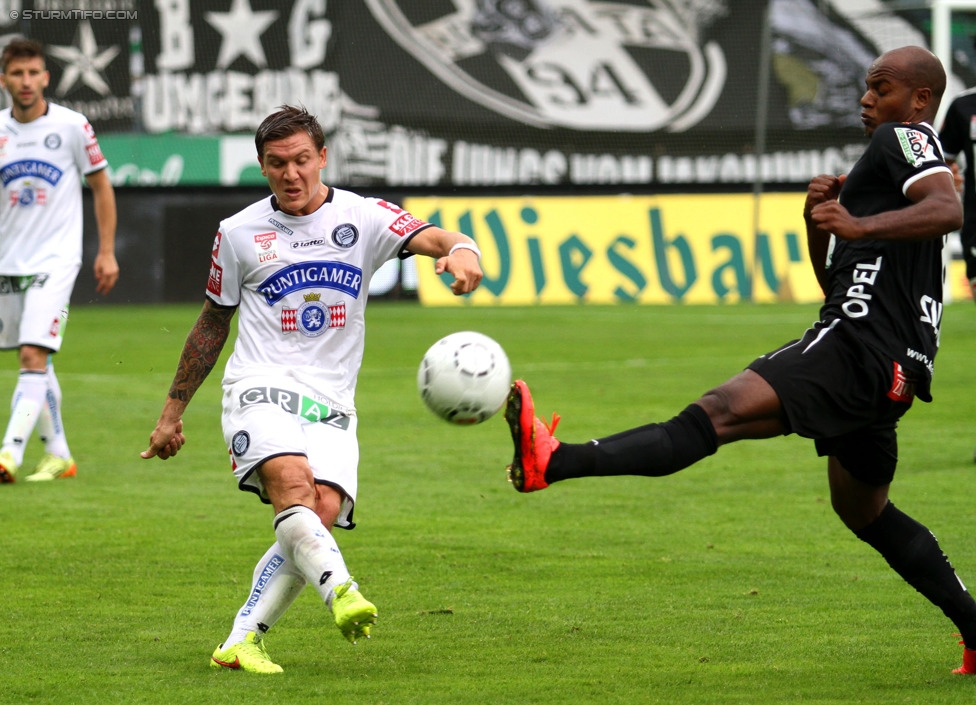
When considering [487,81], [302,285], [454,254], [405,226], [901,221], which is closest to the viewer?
[901,221]

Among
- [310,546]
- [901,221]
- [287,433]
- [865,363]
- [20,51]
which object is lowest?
[310,546]

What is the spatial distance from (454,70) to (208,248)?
606 centimetres

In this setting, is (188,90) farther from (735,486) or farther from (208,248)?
(735,486)

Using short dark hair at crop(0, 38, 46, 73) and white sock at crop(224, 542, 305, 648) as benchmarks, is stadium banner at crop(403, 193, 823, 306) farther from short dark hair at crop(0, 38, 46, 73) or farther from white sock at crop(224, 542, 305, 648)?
white sock at crop(224, 542, 305, 648)

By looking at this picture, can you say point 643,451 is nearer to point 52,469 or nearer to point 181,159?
point 52,469

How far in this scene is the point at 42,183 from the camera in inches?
366

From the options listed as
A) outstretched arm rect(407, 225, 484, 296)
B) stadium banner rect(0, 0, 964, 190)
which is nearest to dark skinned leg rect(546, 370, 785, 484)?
outstretched arm rect(407, 225, 484, 296)

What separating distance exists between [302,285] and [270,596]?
1026 millimetres

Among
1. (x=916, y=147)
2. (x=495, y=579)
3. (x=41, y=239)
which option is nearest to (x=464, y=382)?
(x=916, y=147)

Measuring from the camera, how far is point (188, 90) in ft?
86.9

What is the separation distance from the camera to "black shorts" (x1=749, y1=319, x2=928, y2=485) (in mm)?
4477

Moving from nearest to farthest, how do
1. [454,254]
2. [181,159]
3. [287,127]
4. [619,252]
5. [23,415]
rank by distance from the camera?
[454,254] → [287,127] → [23,415] → [181,159] → [619,252]

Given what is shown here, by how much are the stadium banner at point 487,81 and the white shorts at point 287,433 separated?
21.7 meters

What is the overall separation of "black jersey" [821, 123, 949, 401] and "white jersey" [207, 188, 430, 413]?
4.74 feet
